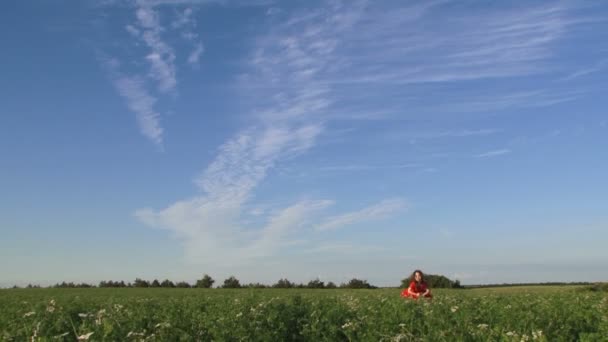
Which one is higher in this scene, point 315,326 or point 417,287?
point 417,287

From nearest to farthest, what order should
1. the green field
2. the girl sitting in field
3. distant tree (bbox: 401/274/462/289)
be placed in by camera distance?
the green field, the girl sitting in field, distant tree (bbox: 401/274/462/289)

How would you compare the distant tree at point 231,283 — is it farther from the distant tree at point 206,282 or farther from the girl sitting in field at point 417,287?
the girl sitting in field at point 417,287

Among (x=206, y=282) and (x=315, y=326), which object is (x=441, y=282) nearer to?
(x=206, y=282)

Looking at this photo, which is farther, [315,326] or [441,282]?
[441,282]

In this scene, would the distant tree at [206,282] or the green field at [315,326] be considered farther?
the distant tree at [206,282]

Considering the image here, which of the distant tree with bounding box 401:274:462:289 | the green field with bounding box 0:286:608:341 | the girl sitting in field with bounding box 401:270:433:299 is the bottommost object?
the green field with bounding box 0:286:608:341

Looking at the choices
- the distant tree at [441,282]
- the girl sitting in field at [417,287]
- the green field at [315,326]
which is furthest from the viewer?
the distant tree at [441,282]

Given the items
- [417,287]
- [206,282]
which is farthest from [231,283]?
[417,287]

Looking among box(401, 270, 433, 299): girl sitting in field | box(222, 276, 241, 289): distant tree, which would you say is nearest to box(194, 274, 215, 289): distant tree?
box(222, 276, 241, 289): distant tree

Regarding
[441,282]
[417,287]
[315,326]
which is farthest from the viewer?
[441,282]

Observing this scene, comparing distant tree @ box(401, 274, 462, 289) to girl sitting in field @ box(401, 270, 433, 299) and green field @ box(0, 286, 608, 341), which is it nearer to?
girl sitting in field @ box(401, 270, 433, 299)

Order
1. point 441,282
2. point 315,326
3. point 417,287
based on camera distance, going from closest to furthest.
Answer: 1. point 315,326
2. point 417,287
3. point 441,282

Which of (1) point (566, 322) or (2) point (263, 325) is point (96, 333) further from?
(1) point (566, 322)

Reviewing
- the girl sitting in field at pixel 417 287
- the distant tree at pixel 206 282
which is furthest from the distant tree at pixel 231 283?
the girl sitting in field at pixel 417 287
